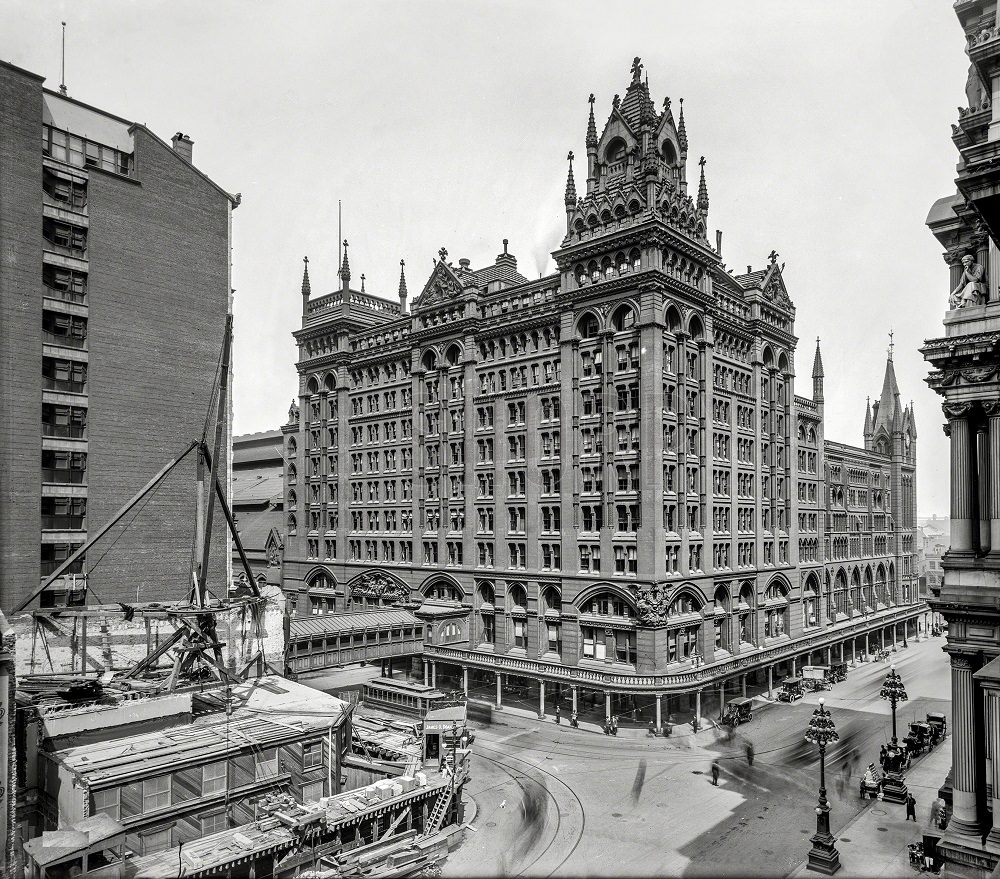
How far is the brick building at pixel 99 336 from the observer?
41.8 metres

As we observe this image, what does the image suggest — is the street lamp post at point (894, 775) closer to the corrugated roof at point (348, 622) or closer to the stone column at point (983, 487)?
the stone column at point (983, 487)

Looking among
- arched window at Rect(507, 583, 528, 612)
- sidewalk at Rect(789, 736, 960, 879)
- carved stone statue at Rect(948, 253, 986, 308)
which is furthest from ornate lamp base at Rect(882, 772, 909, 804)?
arched window at Rect(507, 583, 528, 612)

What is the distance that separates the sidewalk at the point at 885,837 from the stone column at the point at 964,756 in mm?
1417

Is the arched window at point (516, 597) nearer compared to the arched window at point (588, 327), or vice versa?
the arched window at point (588, 327)

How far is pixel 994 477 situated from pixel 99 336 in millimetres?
46776

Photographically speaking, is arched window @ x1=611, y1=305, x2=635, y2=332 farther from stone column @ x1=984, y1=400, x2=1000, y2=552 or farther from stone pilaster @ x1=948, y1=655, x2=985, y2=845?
stone pilaster @ x1=948, y1=655, x2=985, y2=845

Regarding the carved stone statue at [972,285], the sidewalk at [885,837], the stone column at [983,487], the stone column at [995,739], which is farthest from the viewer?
the sidewalk at [885,837]

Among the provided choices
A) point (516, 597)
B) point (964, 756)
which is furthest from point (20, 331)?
point (964, 756)

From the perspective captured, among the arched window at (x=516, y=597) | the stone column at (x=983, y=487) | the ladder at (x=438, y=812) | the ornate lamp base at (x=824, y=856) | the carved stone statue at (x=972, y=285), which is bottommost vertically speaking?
the ornate lamp base at (x=824, y=856)

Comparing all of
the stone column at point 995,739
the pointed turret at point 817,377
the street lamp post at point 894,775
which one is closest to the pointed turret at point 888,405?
the pointed turret at point 817,377

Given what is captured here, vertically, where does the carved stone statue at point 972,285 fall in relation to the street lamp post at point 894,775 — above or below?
above

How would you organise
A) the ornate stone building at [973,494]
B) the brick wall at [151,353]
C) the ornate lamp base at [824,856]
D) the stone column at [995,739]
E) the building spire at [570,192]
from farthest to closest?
the building spire at [570,192] < the brick wall at [151,353] < the ornate lamp base at [824,856] < the ornate stone building at [973,494] < the stone column at [995,739]

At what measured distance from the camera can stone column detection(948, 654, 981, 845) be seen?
2462 cm

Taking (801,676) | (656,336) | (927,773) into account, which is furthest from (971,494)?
(801,676)
